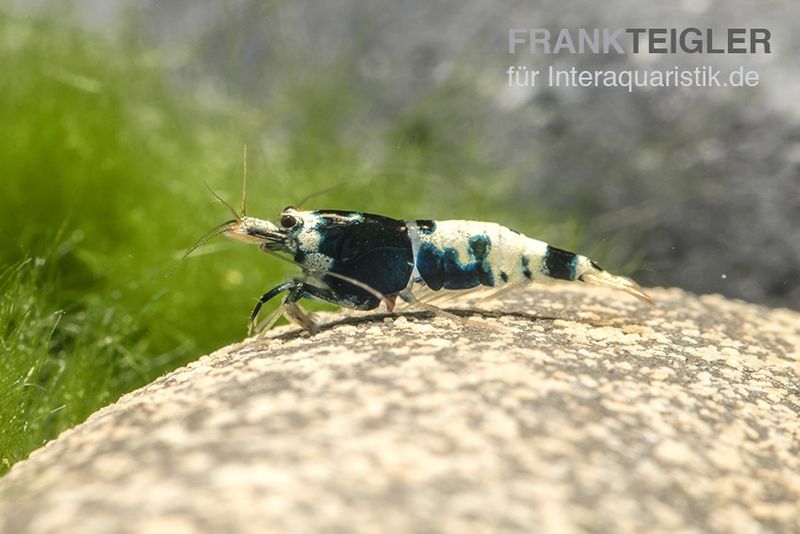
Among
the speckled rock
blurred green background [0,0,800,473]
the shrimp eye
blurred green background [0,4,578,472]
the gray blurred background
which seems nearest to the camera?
the speckled rock

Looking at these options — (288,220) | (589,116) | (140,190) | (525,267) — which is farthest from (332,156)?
(525,267)

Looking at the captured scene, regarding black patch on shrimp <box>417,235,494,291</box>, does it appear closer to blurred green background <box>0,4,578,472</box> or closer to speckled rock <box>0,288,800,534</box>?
speckled rock <box>0,288,800,534</box>

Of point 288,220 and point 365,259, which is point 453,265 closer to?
point 365,259

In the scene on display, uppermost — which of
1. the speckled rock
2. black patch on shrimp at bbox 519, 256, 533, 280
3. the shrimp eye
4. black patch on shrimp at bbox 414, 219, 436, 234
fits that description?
the shrimp eye

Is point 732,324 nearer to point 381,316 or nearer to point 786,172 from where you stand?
point 381,316

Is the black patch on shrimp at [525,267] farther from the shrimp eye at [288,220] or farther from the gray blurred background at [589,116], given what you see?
the gray blurred background at [589,116]

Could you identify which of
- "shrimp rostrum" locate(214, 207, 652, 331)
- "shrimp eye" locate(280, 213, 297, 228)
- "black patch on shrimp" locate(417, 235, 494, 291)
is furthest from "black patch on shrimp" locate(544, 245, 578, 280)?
"shrimp eye" locate(280, 213, 297, 228)

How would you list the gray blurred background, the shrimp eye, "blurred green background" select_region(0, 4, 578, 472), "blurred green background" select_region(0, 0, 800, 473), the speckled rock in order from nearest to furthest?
the speckled rock < the shrimp eye < "blurred green background" select_region(0, 4, 578, 472) < "blurred green background" select_region(0, 0, 800, 473) < the gray blurred background

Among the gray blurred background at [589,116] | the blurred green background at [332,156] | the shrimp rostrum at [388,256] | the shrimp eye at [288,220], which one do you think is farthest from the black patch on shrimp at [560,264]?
the gray blurred background at [589,116]
